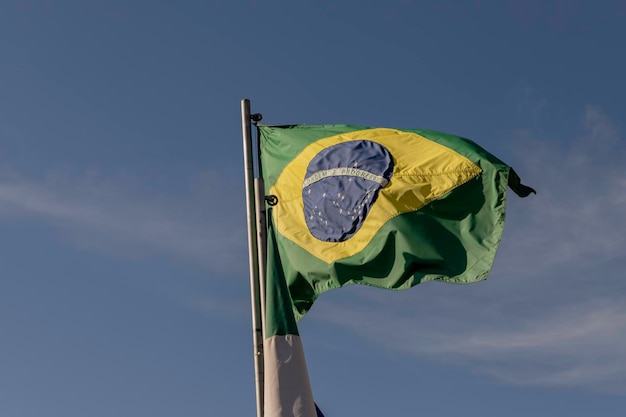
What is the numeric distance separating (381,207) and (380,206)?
2 centimetres

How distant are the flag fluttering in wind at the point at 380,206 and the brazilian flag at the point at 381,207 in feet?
0.05

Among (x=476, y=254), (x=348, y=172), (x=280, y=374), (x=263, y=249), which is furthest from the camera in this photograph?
(x=348, y=172)

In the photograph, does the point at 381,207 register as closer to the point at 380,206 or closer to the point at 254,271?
the point at 380,206

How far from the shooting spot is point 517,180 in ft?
55.8

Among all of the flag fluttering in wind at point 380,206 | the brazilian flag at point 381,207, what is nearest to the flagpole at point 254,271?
the brazilian flag at point 381,207

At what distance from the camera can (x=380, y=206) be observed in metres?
16.9

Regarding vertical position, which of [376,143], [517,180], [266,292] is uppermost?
[376,143]

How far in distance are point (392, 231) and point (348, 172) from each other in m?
1.46

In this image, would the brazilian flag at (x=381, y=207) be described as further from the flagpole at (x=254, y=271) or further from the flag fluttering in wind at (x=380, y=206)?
the flagpole at (x=254, y=271)

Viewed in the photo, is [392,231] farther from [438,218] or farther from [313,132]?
[313,132]

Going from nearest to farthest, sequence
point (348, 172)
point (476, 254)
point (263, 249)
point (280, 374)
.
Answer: point (280, 374), point (263, 249), point (476, 254), point (348, 172)

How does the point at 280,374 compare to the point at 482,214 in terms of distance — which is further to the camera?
the point at 482,214

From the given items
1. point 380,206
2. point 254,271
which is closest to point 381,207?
point 380,206

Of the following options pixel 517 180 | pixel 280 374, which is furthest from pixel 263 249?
pixel 517 180
